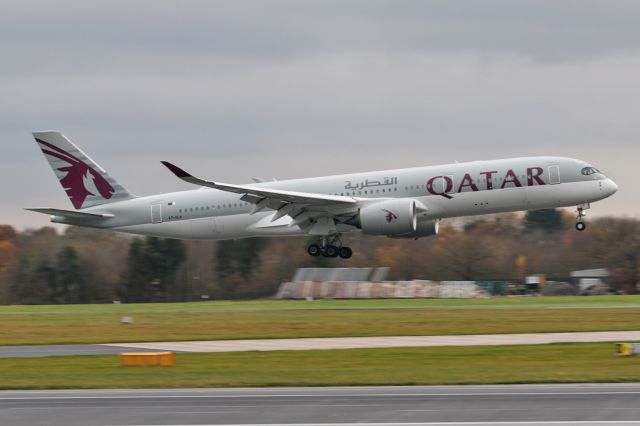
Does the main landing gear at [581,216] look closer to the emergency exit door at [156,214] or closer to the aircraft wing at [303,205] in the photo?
the aircraft wing at [303,205]

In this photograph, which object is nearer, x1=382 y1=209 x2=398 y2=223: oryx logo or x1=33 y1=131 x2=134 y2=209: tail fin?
x1=382 y1=209 x2=398 y2=223: oryx logo

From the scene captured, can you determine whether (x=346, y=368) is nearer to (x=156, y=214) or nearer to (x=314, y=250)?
(x=314, y=250)

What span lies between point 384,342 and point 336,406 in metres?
16.3

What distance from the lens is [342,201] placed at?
176 feet

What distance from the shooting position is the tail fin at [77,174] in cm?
6153

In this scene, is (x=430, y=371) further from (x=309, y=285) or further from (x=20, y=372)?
(x=309, y=285)

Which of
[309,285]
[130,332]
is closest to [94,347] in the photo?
[130,332]

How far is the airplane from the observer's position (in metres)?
52.2

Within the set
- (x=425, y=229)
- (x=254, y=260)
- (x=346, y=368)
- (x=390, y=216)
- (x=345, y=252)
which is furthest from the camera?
(x=254, y=260)

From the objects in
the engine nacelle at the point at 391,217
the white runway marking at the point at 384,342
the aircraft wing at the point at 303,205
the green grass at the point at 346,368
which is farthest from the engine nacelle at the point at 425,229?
the green grass at the point at 346,368

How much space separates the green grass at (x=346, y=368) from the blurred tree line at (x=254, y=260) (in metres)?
38.2

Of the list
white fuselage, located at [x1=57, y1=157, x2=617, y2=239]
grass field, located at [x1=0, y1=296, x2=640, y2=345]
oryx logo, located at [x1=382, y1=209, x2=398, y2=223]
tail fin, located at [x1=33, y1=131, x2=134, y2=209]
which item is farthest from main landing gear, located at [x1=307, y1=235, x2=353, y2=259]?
tail fin, located at [x1=33, y1=131, x2=134, y2=209]

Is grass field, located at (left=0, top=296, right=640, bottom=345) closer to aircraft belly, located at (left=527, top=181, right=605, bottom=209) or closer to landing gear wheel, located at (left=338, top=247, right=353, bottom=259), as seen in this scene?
landing gear wheel, located at (left=338, top=247, right=353, bottom=259)

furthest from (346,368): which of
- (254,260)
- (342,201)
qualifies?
(254,260)
